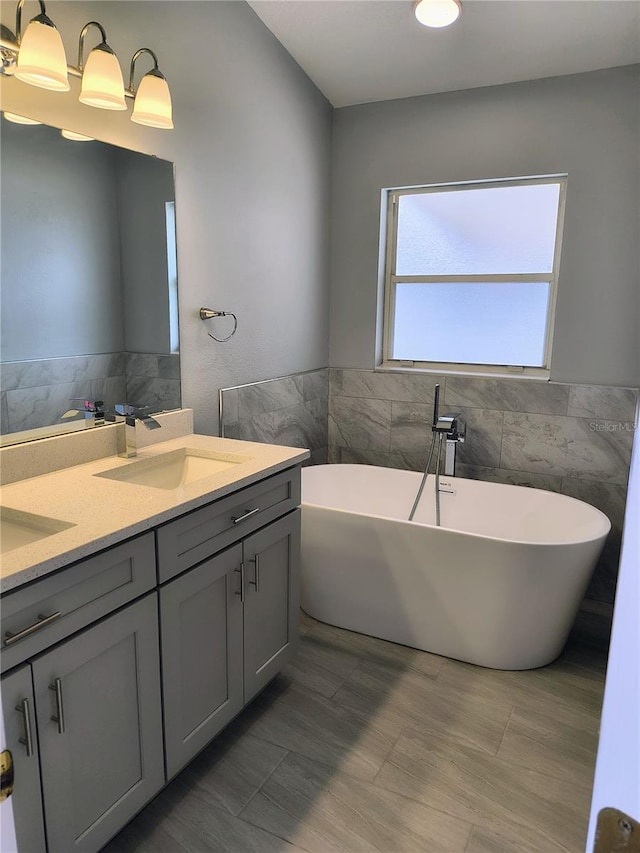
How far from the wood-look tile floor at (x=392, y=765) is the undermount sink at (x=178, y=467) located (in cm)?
88

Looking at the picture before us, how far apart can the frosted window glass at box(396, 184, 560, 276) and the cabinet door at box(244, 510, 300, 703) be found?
71.1 inches

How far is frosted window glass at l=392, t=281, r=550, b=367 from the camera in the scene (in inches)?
121

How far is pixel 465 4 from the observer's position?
2396 mm

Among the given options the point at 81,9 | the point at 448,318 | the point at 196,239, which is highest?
the point at 81,9

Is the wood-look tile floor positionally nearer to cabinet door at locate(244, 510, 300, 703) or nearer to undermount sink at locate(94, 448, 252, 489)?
cabinet door at locate(244, 510, 300, 703)

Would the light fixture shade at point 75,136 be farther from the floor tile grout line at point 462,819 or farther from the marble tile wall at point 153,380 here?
the floor tile grout line at point 462,819

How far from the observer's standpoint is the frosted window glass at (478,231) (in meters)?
2.99

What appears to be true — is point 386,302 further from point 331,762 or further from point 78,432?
point 331,762

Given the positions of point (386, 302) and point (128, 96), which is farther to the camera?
point (386, 302)

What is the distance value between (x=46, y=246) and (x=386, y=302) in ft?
6.68

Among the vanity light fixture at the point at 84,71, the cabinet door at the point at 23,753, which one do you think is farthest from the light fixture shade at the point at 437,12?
the cabinet door at the point at 23,753

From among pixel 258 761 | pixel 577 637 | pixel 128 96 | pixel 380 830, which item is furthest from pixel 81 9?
pixel 577 637

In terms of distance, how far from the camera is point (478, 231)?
315 cm

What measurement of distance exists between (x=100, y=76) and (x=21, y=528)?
132cm
